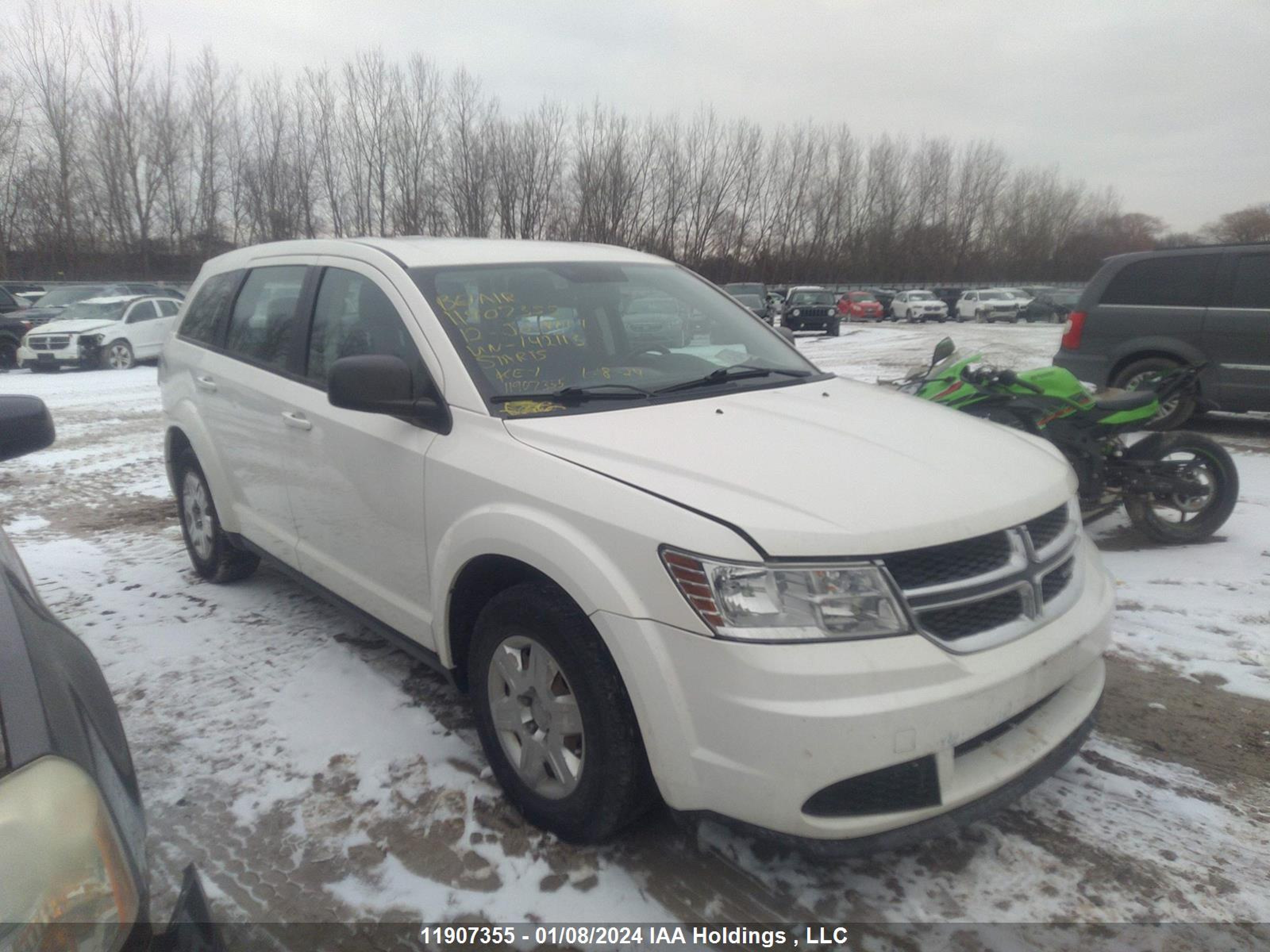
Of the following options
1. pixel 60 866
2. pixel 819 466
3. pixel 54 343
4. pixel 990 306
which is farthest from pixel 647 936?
pixel 990 306

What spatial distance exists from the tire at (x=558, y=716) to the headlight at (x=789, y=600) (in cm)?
38

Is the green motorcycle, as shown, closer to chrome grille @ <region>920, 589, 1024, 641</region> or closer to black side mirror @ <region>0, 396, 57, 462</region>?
chrome grille @ <region>920, 589, 1024, 641</region>

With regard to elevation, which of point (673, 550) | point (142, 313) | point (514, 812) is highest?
point (673, 550)

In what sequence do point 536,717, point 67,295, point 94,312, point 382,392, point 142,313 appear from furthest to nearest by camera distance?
point 67,295
point 142,313
point 94,312
point 382,392
point 536,717

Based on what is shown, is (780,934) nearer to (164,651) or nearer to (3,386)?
(164,651)

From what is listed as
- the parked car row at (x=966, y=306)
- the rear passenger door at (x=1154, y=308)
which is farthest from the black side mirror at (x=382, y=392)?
the parked car row at (x=966, y=306)

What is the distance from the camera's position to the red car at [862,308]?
42.2 metres

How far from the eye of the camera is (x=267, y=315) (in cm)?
412

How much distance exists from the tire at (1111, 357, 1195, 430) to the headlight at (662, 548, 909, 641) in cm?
699

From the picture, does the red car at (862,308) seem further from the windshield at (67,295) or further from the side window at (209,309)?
the side window at (209,309)

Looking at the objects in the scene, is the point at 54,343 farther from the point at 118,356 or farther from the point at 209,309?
the point at 209,309

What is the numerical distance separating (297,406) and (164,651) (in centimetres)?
142

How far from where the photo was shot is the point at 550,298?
3.30 metres

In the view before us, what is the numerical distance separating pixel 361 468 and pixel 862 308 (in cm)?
4171
